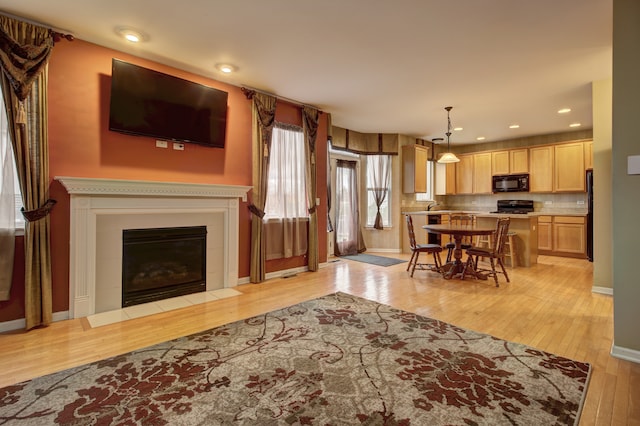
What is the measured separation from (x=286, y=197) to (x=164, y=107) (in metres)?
2.05

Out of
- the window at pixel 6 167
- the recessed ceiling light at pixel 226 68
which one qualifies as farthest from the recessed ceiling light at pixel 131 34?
the window at pixel 6 167

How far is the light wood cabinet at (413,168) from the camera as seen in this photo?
7.04 metres

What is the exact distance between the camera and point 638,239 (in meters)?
2.25

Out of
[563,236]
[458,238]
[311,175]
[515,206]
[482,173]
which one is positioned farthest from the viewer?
[482,173]

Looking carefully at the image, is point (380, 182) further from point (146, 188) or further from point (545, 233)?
point (146, 188)

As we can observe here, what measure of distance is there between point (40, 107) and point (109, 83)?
0.67 m

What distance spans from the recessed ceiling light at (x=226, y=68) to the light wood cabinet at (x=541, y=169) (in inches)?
270

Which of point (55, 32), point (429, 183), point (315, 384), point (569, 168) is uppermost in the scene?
point (55, 32)

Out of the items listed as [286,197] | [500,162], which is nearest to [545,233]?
[500,162]

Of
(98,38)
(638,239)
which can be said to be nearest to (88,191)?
(98,38)

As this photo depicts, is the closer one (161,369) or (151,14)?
(161,369)

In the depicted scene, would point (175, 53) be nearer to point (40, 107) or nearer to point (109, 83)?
point (109, 83)

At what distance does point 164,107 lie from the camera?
3.47 meters

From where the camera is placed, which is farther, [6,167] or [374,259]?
[374,259]
